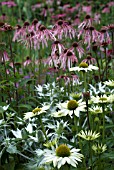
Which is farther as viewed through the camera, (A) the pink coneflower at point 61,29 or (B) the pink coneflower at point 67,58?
(A) the pink coneflower at point 61,29

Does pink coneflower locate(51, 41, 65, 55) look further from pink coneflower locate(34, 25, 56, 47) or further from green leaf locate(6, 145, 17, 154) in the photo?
green leaf locate(6, 145, 17, 154)

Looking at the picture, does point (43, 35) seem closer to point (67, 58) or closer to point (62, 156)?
point (67, 58)

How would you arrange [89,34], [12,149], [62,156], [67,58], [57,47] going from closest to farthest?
[62,156] → [12,149] → [67,58] → [57,47] → [89,34]

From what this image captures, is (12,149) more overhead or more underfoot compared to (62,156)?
more underfoot

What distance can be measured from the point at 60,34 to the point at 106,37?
→ 0.37 metres

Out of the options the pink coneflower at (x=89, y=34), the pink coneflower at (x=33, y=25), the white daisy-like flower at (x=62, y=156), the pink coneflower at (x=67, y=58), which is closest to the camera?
the white daisy-like flower at (x=62, y=156)

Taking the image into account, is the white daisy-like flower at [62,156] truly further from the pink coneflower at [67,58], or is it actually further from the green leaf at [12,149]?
the pink coneflower at [67,58]

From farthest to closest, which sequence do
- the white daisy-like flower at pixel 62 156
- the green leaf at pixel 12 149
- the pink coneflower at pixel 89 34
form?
1. the pink coneflower at pixel 89 34
2. the green leaf at pixel 12 149
3. the white daisy-like flower at pixel 62 156

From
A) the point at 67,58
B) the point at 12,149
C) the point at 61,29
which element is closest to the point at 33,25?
the point at 61,29

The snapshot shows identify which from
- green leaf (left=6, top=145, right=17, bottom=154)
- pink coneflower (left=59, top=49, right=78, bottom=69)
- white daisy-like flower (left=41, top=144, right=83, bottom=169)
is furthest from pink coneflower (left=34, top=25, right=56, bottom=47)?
white daisy-like flower (left=41, top=144, right=83, bottom=169)

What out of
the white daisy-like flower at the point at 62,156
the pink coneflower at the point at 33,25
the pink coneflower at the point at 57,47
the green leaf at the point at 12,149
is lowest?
the green leaf at the point at 12,149

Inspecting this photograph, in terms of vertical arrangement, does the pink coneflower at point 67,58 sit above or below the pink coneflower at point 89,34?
below

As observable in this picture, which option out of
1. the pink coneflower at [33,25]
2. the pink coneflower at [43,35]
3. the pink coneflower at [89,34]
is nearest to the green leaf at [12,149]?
the pink coneflower at [43,35]

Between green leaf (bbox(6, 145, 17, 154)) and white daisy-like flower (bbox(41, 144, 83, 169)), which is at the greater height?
white daisy-like flower (bbox(41, 144, 83, 169))
